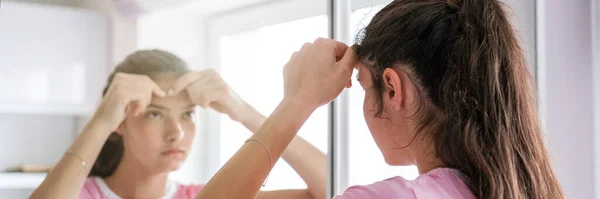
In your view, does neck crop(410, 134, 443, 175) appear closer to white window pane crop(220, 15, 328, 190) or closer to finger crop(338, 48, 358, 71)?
finger crop(338, 48, 358, 71)

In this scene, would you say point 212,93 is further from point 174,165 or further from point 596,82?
point 596,82

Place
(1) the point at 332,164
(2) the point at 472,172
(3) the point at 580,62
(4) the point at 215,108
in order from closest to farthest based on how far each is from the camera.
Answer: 1. (2) the point at 472,172
2. (4) the point at 215,108
3. (1) the point at 332,164
4. (3) the point at 580,62

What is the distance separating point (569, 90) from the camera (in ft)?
5.93

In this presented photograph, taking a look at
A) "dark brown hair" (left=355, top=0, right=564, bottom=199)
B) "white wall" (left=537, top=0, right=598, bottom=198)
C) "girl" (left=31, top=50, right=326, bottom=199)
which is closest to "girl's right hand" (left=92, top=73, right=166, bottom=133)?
"girl" (left=31, top=50, right=326, bottom=199)

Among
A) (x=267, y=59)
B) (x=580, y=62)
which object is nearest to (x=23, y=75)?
(x=267, y=59)

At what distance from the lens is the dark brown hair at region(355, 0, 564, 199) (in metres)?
1.01

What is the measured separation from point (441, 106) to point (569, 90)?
89cm

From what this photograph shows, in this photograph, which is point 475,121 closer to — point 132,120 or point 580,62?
point 132,120

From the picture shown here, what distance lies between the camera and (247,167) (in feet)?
3.35

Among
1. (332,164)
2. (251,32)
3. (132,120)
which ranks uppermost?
(251,32)

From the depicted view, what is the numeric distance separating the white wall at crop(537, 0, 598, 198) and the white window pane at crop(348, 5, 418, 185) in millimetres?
395

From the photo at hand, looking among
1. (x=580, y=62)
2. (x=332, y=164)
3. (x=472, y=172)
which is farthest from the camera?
(x=580, y=62)

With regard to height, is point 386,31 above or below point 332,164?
above

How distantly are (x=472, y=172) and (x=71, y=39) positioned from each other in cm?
59
